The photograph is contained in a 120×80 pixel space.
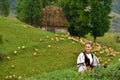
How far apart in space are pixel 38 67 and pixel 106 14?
91.6ft

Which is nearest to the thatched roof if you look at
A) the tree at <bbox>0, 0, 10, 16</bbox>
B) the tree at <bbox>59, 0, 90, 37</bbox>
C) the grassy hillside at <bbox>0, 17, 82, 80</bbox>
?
the tree at <bbox>59, 0, 90, 37</bbox>

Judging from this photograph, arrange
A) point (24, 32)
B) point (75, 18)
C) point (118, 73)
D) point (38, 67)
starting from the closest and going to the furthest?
point (118, 73)
point (38, 67)
point (24, 32)
point (75, 18)

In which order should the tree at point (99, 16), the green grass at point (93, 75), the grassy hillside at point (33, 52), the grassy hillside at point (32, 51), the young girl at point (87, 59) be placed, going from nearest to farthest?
1. the green grass at point (93, 75)
2. the young girl at point (87, 59)
3. the grassy hillside at point (33, 52)
4. the grassy hillside at point (32, 51)
5. the tree at point (99, 16)

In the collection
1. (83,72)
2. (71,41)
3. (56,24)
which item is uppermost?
(83,72)

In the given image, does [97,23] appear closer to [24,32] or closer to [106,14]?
[106,14]

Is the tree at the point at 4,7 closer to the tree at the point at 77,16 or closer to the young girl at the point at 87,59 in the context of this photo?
the tree at the point at 77,16

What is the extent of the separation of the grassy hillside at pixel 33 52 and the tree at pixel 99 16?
1750 centimetres

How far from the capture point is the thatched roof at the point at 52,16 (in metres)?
53.8

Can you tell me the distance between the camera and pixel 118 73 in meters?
14.0

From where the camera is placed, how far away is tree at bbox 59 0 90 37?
50.5 metres

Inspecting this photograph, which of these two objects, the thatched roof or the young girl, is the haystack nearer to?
the thatched roof

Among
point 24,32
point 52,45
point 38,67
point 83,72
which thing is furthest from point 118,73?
point 24,32

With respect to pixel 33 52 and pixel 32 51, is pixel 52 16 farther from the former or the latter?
pixel 33 52

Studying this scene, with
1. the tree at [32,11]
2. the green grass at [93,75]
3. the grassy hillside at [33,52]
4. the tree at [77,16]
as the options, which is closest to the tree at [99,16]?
the tree at [77,16]
